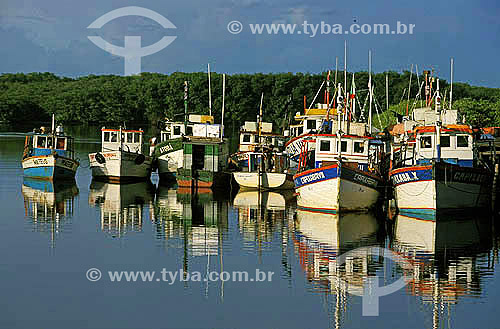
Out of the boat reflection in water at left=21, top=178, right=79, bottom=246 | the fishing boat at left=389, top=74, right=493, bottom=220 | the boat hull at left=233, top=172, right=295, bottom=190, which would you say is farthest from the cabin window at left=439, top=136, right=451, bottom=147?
the boat reflection in water at left=21, top=178, right=79, bottom=246

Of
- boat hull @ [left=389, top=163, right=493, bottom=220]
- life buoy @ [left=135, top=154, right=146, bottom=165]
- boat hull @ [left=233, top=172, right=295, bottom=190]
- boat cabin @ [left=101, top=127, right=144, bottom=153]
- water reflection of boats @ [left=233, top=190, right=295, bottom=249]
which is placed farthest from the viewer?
boat cabin @ [left=101, top=127, right=144, bottom=153]

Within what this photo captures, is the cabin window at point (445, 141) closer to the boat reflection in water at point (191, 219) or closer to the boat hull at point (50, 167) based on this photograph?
the boat reflection in water at point (191, 219)

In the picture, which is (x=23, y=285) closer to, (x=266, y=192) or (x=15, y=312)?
(x=15, y=312)

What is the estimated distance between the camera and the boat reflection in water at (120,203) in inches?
1102

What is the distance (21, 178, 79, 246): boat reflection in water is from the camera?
28.0 m

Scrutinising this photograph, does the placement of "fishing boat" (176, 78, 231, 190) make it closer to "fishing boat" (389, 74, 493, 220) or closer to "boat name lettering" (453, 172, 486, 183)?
"fishing boat" (389, 74, 493, 220)

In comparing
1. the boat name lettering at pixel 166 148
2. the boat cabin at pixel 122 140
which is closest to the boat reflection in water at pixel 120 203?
the boat name lettering at pixel 166 148

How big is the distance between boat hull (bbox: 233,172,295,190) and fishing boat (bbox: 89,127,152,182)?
282 inches

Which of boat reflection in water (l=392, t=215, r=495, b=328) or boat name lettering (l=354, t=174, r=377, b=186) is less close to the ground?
boat name lettering (l=354, t=174, r=377, b=186)

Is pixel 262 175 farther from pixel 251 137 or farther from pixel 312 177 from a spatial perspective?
pixel 312 177

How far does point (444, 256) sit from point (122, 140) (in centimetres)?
2789

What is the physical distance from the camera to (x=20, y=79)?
186 m

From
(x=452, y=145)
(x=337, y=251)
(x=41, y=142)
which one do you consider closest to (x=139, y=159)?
(x=41, y=142)

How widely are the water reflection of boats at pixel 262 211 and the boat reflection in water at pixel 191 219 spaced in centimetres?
78
